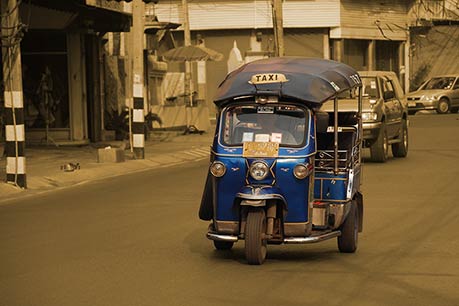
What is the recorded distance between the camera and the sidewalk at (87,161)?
19.3 metres

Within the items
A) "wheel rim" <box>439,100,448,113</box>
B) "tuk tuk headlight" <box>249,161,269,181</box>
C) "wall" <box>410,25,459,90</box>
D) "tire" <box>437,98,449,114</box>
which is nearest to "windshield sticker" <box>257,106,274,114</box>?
"tuk tuk headlight" <box>249,161,269,181</box>

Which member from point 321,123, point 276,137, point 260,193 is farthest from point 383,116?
point 260,193

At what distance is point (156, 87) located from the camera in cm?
3881

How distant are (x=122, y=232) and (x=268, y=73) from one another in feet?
11.2

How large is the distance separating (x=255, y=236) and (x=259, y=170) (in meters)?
0.69

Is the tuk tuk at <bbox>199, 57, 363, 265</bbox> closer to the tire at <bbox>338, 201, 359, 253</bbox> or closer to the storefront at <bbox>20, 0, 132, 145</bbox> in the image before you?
the tire at <bbox>338, 201, 359, 253</bbox>

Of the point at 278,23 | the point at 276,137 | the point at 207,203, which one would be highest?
the point at 278,23

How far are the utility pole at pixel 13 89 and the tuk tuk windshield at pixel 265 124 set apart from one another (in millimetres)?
8123

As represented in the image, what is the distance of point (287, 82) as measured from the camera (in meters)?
10.6

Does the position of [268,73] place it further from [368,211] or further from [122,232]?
[368,211]

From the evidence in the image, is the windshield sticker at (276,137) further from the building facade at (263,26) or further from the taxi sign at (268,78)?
the building facade at (263,26)

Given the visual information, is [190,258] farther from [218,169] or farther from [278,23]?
[278,23]

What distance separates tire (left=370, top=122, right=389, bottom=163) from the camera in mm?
22047

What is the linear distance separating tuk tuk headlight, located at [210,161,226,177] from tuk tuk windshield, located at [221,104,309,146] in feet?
0.95
